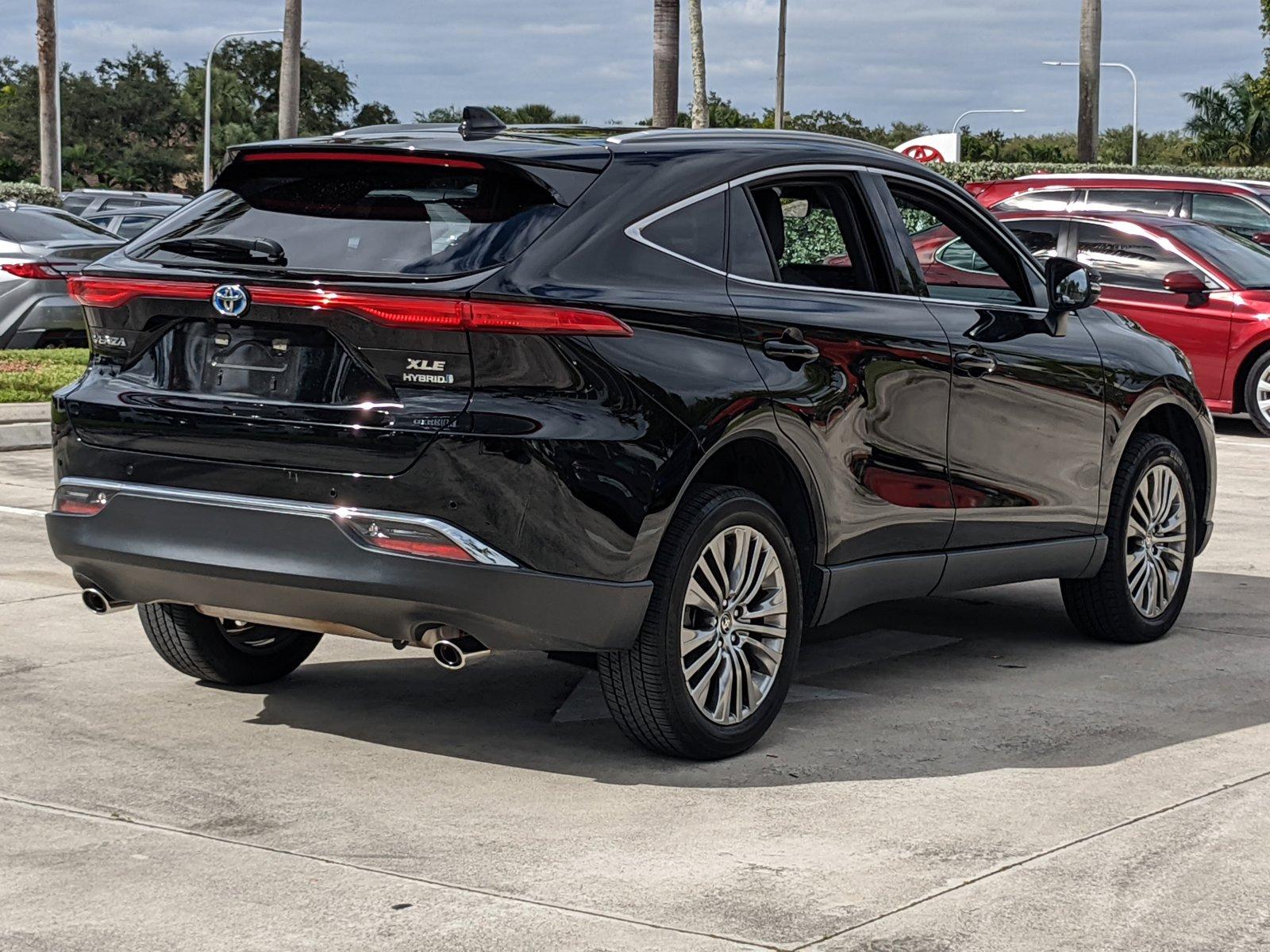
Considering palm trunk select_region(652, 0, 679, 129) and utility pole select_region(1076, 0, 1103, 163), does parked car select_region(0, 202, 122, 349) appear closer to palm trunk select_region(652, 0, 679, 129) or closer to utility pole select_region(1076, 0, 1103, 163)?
palm trunk select_region(652, 0, 679, 129)

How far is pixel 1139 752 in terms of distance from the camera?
5695mm

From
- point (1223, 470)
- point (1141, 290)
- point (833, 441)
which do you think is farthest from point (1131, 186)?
point (833, 441)

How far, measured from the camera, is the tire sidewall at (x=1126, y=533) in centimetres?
731

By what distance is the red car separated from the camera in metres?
15.5

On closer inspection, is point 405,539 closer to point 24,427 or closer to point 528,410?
point 528,410

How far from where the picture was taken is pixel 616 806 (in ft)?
16.5

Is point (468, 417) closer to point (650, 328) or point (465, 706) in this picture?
point (650, 328)

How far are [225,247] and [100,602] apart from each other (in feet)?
3.67

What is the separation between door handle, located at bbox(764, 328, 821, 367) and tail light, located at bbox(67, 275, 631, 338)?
652 millimetres

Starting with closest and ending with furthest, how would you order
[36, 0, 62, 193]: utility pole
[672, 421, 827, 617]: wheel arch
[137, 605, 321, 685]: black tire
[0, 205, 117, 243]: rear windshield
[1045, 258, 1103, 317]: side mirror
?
[672, 421, 827, 617]: wheel arch
[137, 605, 321, 685]: black tire
[1045, 258, 1103, 317]: side mirror
[0, 205, 117, 243]: rear windshield
[36, 0, 62, 193]: utility pole

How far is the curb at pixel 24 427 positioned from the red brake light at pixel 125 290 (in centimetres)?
725

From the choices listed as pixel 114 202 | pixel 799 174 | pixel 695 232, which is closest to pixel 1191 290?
pixel 799 174

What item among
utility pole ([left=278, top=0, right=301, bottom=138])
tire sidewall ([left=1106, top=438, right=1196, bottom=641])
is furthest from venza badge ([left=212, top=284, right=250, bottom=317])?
utility pole ([left=278, top=0, right=301, bottom=138])

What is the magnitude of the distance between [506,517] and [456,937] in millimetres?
1243
